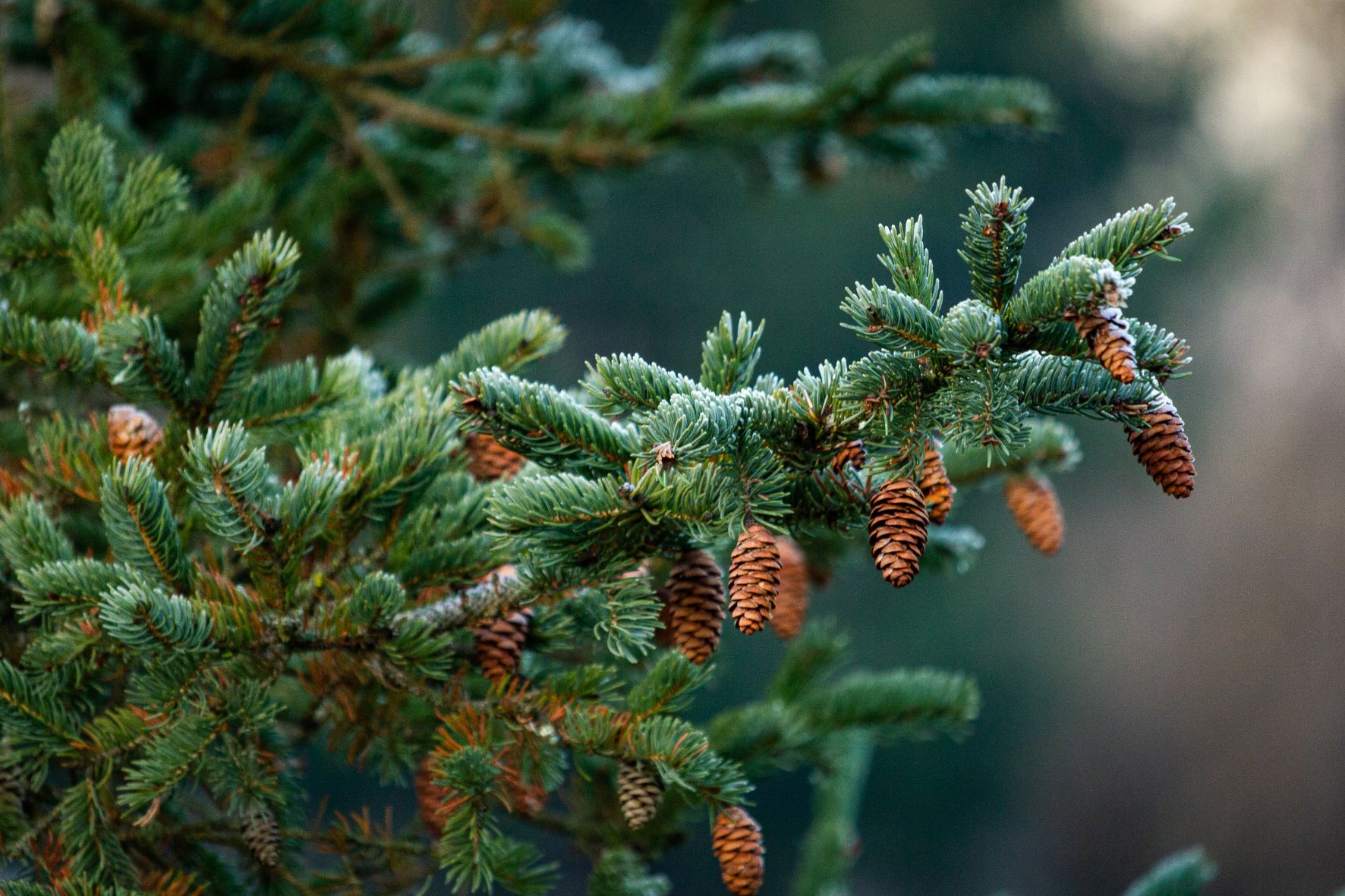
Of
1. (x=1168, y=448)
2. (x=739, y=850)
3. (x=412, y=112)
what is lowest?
(x=739, y=850)

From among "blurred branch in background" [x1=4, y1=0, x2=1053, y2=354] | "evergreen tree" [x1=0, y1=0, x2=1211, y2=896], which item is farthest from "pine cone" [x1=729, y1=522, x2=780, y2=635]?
"blurred branch in background" [x1=4, y1=0, x2=1053, y2=354]

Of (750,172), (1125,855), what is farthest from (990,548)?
(750,172)

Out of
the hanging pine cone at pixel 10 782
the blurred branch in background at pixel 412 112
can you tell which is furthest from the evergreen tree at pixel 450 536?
the blurred branch in background at pixel 412 112

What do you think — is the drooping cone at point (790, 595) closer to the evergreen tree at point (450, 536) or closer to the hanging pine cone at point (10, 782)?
the evergreen tree at point (450, 536)

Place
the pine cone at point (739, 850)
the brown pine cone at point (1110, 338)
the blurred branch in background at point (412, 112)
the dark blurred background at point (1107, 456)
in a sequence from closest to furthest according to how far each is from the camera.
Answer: the brown pine cone at point (1110, 338) < the pine cone at point (739, 850) < the blurred branch in background at point (412, 112) < the dark blurred background at point (1107, 456)

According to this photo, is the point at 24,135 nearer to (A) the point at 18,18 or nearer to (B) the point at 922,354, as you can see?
(A) the point at 18,18

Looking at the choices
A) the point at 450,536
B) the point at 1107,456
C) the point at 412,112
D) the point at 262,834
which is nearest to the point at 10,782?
the point at 262,834

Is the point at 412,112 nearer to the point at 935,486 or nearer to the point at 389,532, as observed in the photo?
the point at 389,532
